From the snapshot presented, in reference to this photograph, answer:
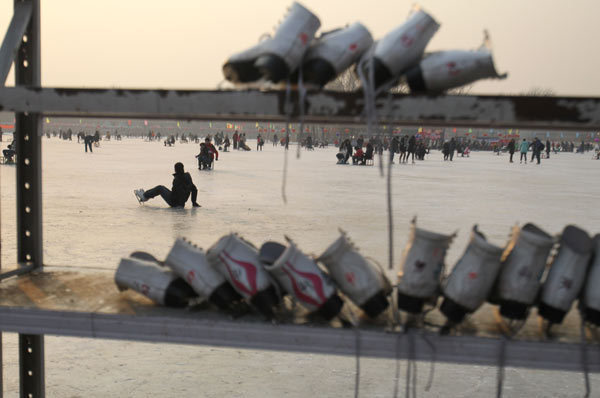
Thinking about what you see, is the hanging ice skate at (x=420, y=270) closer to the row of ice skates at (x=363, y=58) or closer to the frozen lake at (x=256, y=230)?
the row of ice skates at (x=363, y=58)

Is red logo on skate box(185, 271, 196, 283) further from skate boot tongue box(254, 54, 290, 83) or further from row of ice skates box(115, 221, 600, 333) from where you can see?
skate boot tongue box(254, 54, 290, 83)

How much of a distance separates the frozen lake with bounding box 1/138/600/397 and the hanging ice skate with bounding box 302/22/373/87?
55.1 inches

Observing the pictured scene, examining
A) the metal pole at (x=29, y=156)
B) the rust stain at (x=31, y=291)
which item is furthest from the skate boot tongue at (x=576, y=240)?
the metal pole at (x=29, y=156)

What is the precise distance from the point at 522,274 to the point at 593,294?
0.91 ft

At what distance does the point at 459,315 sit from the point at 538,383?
8.73 ft

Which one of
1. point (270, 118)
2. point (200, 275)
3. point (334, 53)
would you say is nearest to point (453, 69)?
point (334, 53)

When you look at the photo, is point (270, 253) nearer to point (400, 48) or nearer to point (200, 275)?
point (200, 275)

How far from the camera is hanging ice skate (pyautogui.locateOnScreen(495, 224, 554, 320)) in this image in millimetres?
2240

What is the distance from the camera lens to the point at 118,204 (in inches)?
490

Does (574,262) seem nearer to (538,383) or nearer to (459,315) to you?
(459,315)

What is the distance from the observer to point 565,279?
88.8 inches

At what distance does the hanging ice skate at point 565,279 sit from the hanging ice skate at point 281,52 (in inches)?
48.9

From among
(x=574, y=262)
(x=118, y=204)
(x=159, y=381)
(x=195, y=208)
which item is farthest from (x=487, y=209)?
(x=574, y=262)

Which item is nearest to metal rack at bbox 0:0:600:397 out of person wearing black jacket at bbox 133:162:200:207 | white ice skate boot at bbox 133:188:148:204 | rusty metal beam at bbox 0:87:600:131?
rusty metal beam at bbox 0:87:600:131
